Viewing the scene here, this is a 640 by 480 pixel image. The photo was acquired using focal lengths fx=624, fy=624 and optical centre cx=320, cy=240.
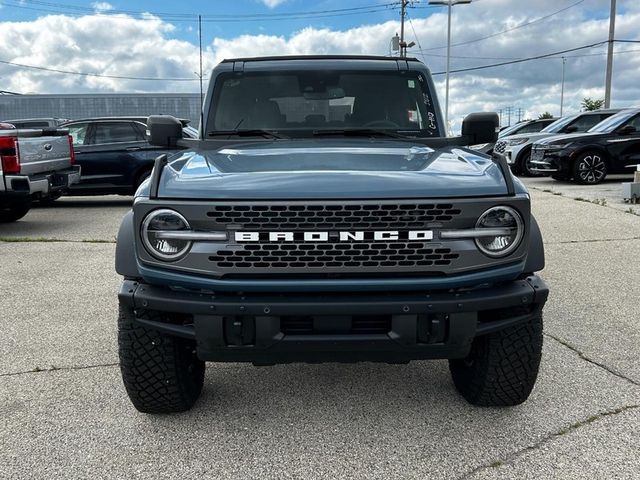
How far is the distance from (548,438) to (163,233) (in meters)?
2.00

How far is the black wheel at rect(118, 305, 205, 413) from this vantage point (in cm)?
290

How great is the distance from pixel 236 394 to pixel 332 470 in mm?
934

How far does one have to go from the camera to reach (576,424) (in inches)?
120

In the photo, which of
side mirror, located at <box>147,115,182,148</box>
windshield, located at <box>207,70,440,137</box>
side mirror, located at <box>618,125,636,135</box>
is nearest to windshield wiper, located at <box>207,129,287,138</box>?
windshield, located at <box>207,70,440,137</box>

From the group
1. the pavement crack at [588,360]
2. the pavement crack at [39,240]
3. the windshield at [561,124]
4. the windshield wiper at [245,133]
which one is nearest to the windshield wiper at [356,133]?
the windshield wiper at [245,133]

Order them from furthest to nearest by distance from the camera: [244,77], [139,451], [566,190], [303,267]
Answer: [566,190] < [244,77] < [139,451] < [303,267]

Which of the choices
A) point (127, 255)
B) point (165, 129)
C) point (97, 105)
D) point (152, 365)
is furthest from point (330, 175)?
point (97, 105)

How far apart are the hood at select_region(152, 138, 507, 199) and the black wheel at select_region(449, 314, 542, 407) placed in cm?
73

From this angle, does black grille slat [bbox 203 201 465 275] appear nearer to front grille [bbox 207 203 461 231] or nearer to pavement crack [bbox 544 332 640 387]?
front grille [bbox 207 203 461 231]

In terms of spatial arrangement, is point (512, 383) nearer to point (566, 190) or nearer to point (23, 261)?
point (23, 261)

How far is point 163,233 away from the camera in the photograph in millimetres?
2611

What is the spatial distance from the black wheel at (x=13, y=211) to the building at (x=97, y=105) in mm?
34260

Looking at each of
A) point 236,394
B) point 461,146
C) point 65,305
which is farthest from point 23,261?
point 461,146

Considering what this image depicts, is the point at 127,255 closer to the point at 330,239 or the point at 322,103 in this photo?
the point at 330,239
